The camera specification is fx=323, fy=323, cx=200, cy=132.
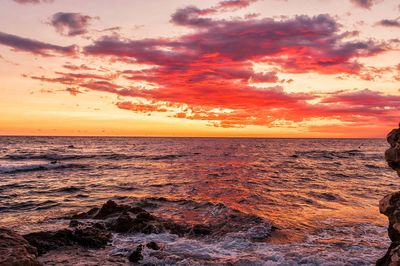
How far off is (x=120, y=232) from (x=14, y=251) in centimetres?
737

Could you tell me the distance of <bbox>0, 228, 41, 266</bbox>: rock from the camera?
8.78 meters

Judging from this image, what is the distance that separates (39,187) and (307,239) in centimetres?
2741

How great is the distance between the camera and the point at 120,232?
16.4 metres

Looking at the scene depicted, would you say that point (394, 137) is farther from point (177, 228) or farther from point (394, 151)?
point (177, 228)

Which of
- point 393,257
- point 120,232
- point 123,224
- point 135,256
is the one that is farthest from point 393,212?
point 123,224

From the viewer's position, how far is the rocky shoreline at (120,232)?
1072cm

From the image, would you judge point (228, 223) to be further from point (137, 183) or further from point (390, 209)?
point (137, 183)

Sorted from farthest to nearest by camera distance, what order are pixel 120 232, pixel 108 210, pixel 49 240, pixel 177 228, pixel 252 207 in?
pixel 252 207 → pixel 108 210 → pixel 177 228 → pixel 120 232 → pixel 49 240

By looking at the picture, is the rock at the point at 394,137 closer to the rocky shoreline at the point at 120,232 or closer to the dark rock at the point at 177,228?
the rocky shoreline at the point at 120,232

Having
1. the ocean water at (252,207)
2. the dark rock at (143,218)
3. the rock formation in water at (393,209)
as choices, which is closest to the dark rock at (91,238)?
the ocean water at (252,207)

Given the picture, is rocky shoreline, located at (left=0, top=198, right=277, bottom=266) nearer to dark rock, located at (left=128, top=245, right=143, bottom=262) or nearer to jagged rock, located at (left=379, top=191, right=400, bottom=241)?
dark rock, located at (left=128, top=245, right=143, bottom=262)

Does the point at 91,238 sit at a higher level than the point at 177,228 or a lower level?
higher

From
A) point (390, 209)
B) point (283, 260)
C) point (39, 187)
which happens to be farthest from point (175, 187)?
point (390, 209)

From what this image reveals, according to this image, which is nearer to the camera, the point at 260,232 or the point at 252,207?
the point at 260,232
